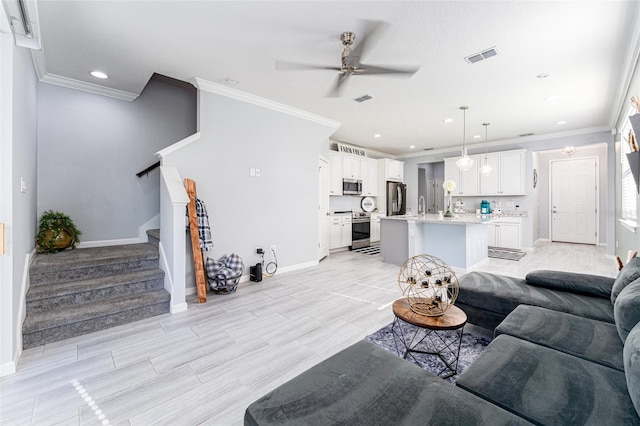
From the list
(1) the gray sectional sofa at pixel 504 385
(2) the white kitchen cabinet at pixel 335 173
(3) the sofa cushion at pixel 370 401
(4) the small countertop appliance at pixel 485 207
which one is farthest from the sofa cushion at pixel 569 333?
(4) the small countertop appliance at pixel 485 207

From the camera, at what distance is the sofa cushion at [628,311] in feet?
4.67

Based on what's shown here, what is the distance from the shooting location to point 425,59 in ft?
10.1

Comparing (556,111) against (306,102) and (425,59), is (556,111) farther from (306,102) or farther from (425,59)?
(306,102)

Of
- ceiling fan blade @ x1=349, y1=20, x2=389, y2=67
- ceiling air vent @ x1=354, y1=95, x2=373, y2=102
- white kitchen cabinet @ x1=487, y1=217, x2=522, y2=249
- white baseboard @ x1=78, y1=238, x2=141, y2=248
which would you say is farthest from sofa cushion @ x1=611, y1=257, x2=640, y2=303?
white baseboard @ x1=78, y1=238, x2=141, y2=248

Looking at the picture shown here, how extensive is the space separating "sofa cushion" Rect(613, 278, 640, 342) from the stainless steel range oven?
5.52 m

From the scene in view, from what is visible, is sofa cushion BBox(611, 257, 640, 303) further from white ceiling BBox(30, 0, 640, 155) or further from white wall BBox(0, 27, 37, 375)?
Answer: white wall BBox(0, 27, 37, 375)

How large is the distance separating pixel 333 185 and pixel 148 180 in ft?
12.6

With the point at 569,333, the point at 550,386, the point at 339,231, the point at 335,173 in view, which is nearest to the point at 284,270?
the point at 339,231

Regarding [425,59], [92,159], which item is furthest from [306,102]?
[92,159]

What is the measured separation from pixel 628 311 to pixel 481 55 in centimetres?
267

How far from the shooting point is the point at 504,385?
1.21 m

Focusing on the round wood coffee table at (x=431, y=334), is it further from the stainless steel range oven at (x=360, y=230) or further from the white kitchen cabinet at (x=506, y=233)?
the white kitchen cabinet at (x=506, y=233)

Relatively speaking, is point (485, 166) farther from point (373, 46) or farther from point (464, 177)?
point (373, 46)

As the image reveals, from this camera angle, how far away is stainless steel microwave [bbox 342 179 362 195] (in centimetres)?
703
